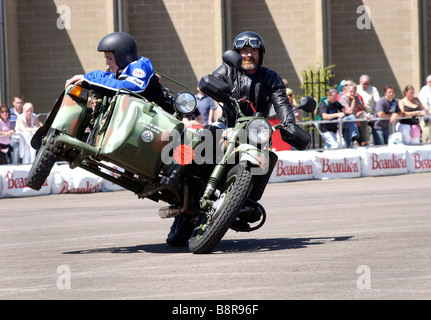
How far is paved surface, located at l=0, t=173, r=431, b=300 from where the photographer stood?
22.2ft

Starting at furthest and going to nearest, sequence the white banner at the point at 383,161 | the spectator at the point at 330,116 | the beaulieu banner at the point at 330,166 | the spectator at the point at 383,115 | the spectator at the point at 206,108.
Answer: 1. the spectator at the point at 383,115
2. the spectator at the point at 330,116
3. the white banner at the point at 383,161
4. the spectator at the point at 206,108
5. the beaulieu banner at the point at 330,166

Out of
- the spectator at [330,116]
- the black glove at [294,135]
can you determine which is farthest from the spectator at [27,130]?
the black glove at [294,135]

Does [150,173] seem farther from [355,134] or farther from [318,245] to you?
[355,134]

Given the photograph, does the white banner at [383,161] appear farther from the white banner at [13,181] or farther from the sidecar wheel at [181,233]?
the sidecar wheel at [181,233]

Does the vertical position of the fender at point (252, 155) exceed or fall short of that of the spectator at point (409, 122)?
it falls short

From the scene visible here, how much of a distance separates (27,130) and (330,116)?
6508 millimetres

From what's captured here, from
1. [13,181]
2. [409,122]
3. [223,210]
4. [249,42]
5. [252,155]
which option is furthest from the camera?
[409,122]

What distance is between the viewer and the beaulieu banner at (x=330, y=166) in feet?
64.4

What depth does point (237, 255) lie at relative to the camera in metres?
8.80

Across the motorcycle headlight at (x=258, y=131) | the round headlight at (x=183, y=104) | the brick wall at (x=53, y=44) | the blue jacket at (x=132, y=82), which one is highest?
the brick wall at (x=53, y=44)

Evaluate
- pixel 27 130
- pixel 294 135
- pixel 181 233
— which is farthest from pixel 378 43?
pixel 294 135

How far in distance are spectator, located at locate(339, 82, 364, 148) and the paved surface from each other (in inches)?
257

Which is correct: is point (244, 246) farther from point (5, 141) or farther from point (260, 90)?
point (5, 141)
